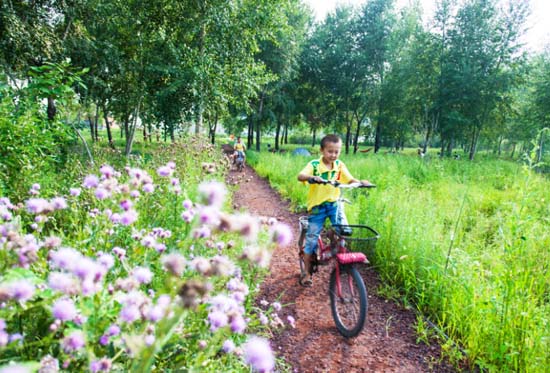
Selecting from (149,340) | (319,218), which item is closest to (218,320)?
(149,340)

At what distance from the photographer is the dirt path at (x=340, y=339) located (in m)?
2.57

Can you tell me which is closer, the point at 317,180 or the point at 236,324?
the point at 236,324

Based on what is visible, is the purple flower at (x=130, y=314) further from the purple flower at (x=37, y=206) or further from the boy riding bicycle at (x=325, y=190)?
the boy riding bicycle at (x=325, y=190)

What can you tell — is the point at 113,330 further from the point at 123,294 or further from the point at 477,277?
the point at 477,277

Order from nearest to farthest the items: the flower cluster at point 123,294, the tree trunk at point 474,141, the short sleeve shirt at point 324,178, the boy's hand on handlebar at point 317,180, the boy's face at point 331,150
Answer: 1. the flower cluster at point 123,294
2. the boy's hand on handlebar at point 317,180
3. the boy's face at point 331,150
4. the short sleeve shirt at point 324,178
5. the tree trunk at point 474,141

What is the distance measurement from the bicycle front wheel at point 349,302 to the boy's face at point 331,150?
1.21m

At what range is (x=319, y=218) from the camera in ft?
11.2

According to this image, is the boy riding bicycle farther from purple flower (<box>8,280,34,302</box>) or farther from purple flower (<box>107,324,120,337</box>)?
purple flower (<box>8,280,34,302</box>)

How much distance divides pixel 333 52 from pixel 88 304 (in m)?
25.2

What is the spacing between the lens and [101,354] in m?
1.21

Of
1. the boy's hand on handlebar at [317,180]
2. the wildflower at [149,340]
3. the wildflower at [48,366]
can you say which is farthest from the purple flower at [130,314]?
the boy's hand on handlebar at [317,180]

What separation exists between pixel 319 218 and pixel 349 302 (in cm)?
95

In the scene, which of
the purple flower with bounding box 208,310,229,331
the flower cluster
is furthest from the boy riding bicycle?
the purple flower with bounding box 208,310,229,331

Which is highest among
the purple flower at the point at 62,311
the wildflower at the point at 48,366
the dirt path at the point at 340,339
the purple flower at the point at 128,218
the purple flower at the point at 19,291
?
the purple flower at the point at 128,218
